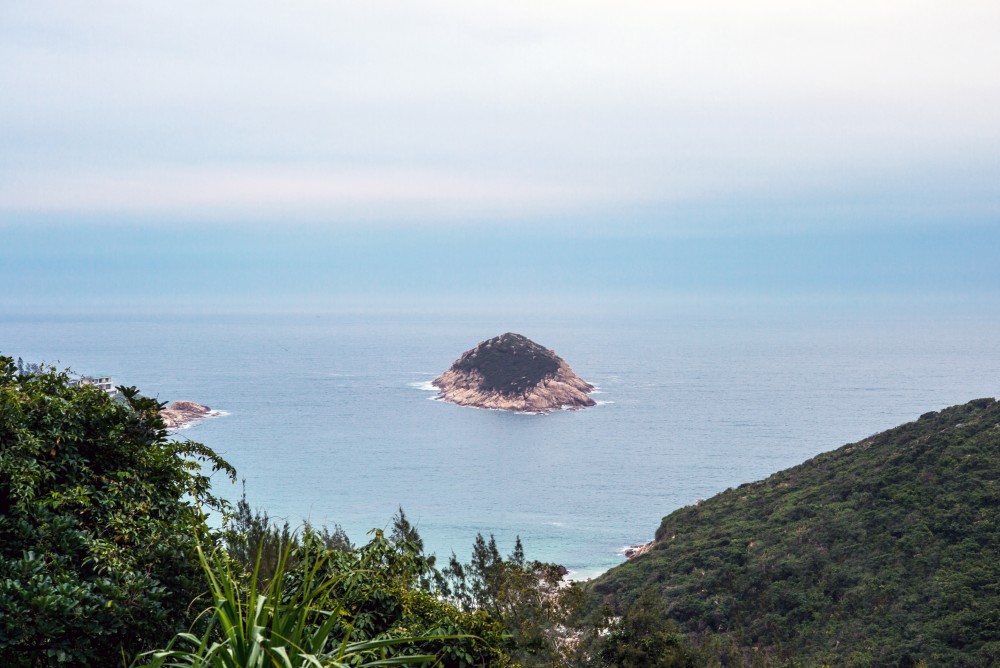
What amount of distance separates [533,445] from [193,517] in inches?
3765

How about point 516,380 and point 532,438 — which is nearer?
point 532,438

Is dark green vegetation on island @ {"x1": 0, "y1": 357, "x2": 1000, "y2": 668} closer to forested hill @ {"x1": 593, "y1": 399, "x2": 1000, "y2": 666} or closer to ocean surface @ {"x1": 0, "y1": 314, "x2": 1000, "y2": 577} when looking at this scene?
forested hill @ {"x1": 593, "y1": 399, "x2": 1000, "y2": 666}

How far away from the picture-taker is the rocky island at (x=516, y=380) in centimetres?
12300

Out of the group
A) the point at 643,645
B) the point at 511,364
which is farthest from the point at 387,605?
the point at 511,364

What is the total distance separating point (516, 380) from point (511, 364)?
2.56 m

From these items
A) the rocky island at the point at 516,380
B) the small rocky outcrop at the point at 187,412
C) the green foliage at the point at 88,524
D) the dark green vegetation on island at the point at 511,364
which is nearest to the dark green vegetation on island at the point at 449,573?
the green foliage at the point at 88,524

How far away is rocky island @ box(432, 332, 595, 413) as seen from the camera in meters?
123

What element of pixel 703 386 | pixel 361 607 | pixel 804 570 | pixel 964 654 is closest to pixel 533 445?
pixel 703 386

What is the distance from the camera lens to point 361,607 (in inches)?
362

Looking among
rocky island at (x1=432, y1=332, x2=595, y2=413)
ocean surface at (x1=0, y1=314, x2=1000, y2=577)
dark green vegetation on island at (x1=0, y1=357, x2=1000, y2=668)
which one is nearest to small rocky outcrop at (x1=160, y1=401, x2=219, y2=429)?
ocean surface at (x1=0, y1=314, x2=1000, y2=577)

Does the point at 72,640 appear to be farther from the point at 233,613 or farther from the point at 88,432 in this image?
the point at 233,613

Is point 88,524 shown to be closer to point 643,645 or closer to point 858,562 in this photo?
point 643,645

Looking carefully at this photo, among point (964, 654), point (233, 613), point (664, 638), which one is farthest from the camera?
point (964, 654)

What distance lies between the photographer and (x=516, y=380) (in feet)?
416
